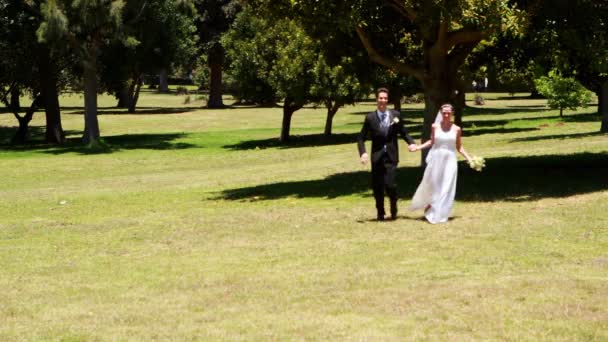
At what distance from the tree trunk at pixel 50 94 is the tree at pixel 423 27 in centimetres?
2421

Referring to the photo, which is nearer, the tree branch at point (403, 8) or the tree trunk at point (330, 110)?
the tree branch at point (403, 8)

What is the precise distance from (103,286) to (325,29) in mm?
10730

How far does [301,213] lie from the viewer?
1719cm

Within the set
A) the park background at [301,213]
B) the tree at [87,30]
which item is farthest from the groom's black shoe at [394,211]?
the tree at [87,30]

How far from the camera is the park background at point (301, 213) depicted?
29.2ft

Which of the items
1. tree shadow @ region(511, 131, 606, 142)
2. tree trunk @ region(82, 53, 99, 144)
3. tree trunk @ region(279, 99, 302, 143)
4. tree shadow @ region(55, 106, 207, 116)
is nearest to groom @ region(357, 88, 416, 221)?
tree shadow @ region(511, 131, 606, 142)

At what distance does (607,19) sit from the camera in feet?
62.4

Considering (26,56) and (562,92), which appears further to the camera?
(562,92)

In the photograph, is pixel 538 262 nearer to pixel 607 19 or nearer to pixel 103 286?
pixel 103 286

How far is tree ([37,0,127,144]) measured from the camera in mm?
37625

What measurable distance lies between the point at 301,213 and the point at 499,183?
5.13 meters

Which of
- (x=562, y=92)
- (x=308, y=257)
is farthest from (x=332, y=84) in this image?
(x=308, y=257)

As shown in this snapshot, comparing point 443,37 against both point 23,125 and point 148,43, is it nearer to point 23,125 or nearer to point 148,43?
point 148,43

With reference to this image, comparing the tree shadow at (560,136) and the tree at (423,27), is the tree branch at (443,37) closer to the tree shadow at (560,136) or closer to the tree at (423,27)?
the tree at (423,27)
